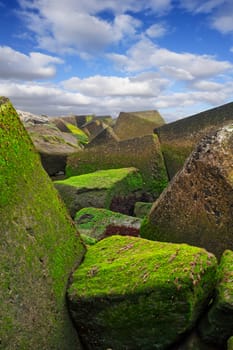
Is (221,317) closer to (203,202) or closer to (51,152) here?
(203,202)

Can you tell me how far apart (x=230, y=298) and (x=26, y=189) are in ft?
7.68

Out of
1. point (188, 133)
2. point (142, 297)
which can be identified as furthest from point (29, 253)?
point (188, 133)

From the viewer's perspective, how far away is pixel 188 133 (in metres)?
11.3

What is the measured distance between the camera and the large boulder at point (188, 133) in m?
11.0

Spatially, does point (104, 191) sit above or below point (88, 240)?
above

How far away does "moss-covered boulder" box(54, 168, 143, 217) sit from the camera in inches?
380

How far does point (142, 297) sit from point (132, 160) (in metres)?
7.26

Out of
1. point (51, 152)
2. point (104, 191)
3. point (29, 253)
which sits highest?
point (51, 152)

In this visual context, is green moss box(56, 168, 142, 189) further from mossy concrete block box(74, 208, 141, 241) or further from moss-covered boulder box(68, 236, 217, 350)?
moss-covered boulder box(68, 236, 217, 350)

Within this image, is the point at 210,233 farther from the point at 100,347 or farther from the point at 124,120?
the point at 124,120

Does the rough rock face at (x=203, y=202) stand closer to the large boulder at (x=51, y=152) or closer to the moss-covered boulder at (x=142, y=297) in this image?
the moss-covered boulder at (x=142, y=297)

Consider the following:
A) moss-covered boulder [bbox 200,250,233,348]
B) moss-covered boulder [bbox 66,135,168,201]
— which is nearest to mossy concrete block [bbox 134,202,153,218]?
moss-covered boulder [bbox 66,135,168,201]

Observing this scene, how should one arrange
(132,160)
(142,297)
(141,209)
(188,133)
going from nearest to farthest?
(142,297) → (141,209) → (188,133) → (132,160)

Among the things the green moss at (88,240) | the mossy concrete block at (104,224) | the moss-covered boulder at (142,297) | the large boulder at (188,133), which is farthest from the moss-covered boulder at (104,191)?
the moss-covered boulder at (142,297)
